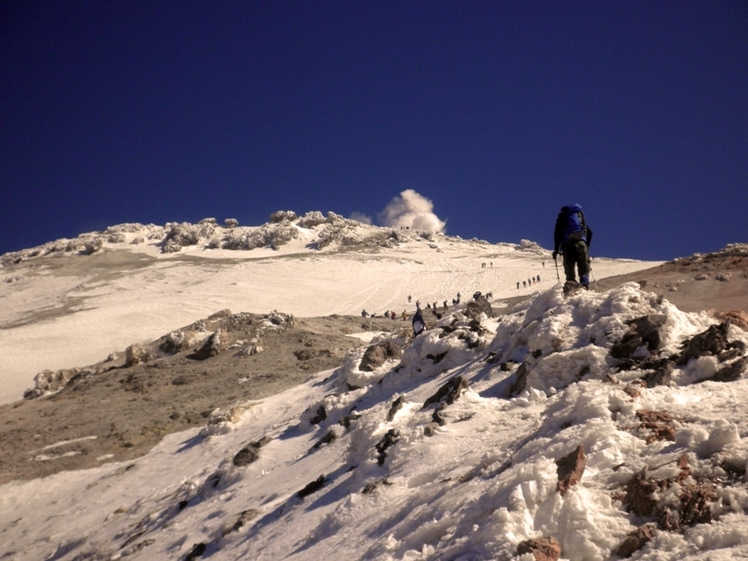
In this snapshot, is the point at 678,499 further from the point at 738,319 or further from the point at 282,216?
the point at 282,216

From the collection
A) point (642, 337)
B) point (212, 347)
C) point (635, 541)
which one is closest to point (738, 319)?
point (642, 337)

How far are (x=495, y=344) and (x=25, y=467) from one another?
41.7ft

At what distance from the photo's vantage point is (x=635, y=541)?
9.55ft

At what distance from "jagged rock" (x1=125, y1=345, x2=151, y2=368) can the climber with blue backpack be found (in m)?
18.6

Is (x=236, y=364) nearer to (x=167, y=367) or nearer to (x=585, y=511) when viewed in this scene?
(x=167, y=367)

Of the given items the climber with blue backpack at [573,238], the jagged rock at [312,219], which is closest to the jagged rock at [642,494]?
the climber with blue backpack at [573,238]

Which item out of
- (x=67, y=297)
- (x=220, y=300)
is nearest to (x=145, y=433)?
(x=220, y=300)

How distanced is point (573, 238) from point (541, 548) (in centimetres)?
629

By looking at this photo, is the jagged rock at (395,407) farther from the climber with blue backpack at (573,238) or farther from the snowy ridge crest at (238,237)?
the snowy ridge crest at (238,237)

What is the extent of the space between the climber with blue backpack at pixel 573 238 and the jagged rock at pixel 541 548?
593 centimetres

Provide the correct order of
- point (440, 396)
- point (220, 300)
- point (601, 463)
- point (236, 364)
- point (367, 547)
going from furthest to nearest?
point (220, 300) < point (236, 364) < point (440, 396) < point (367, 547) < point (601, 463)

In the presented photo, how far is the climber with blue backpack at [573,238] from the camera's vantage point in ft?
27.6

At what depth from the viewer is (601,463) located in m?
3.58

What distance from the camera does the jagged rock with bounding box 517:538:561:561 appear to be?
2.92m
